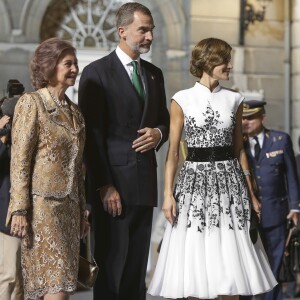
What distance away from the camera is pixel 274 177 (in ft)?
26.5

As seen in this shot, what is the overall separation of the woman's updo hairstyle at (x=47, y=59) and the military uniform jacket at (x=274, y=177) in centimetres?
287

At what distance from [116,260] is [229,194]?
31.3 inches

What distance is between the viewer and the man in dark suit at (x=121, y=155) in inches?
227

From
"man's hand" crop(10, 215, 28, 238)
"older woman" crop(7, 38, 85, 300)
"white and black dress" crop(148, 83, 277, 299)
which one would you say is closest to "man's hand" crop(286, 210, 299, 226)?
"white and black dress" crop(148, 83, 277, 299)

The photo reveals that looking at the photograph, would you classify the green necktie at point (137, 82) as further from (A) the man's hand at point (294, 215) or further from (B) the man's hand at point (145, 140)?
(A) the man's hand at point (294, 215)

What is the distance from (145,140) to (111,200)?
1.30 feet

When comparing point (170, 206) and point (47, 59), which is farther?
point (170, 206)

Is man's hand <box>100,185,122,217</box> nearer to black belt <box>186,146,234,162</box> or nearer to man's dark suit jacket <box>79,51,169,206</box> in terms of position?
man's dark suit jacket <box>79,51,169,206</box>

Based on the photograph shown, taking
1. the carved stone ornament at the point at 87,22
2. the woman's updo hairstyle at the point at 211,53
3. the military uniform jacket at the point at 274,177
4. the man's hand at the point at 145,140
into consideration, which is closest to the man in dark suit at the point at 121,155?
the man's hand at the point at 145,140

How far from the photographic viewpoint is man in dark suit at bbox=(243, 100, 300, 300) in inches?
317

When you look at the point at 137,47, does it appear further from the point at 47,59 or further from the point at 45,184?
the point at 45,184

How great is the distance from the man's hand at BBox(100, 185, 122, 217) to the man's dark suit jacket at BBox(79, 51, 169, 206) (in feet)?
0.14

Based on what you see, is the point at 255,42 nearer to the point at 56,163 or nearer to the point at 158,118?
the point at 158,118

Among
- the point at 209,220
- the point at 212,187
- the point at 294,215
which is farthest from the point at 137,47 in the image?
the point at 294,215
